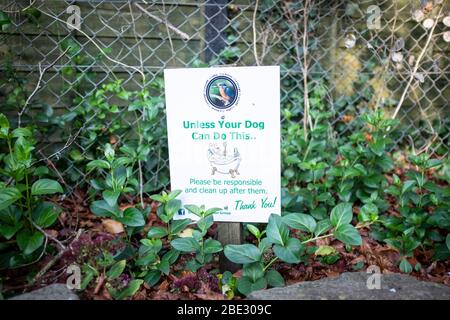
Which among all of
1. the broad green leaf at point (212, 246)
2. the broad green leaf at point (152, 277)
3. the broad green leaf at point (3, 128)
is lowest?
the broad green leaf at point (152, 277)

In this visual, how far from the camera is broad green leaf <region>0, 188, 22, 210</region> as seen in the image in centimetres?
154

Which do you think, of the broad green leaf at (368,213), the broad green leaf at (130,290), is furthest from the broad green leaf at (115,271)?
the broad green leaf at (368,213)

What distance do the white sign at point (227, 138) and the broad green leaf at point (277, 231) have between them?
0.24 ft

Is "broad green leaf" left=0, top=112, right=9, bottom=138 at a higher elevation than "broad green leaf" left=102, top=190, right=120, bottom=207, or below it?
higher

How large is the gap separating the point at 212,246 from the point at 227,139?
434 millimetres

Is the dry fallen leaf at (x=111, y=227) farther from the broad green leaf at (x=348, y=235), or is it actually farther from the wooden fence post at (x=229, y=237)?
the broad green leaf at (x=348, y=235)

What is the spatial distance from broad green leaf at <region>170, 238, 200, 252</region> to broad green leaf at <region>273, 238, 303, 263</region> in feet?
1.03

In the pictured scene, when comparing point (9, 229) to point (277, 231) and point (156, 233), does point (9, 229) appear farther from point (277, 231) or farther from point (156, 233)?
point (277, 231)

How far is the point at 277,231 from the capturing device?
1702mm

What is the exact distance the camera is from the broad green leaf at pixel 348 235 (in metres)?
1.67

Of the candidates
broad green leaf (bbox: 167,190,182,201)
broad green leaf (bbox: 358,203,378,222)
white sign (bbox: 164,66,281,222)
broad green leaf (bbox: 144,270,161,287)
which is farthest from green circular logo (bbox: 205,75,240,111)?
broad green leaf (bbox: 358,203,378,222)

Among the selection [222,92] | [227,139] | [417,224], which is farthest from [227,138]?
[417,224]

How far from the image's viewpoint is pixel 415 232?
2.11m

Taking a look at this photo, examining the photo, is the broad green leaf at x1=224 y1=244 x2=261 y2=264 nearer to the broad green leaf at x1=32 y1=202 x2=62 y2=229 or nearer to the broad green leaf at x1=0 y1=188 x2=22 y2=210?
the broad green leaf at x1=32 y1=202 x2=62 y2=229
